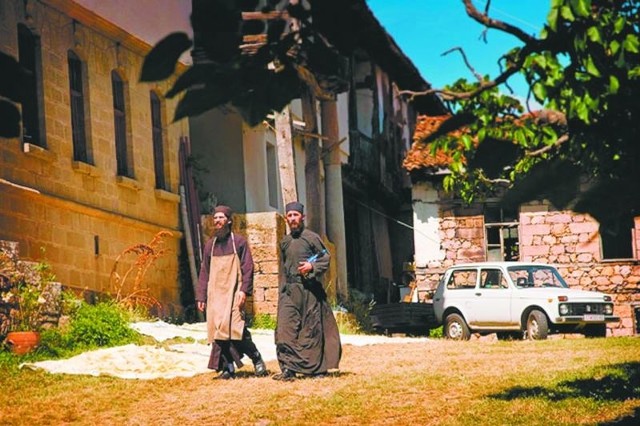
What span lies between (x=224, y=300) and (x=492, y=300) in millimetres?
10735

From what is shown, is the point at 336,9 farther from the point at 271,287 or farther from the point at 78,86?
the point at 271,287

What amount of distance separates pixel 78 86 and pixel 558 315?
→ 8.38m

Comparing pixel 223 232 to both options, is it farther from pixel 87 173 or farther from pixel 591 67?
pixel 591 67

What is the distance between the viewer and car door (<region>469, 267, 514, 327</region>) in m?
23.1

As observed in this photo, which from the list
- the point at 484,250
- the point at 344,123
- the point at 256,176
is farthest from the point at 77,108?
the point at 484,250

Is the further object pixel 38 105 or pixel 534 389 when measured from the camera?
pixel 534 389

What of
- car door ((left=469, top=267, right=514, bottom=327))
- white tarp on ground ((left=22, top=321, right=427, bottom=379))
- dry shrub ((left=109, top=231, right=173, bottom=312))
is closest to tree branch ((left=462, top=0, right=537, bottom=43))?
white tarp on ground ((left=22, top=321, right=427, bottom=379))

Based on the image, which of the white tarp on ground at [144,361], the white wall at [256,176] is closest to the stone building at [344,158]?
the white wall at [256,176]

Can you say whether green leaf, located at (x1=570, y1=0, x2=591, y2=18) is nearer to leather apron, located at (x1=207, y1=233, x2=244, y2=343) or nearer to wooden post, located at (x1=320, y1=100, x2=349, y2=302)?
leather apron, located at (x1=207, y1=233, x2=244, y2=343)

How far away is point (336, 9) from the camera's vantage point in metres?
2.85

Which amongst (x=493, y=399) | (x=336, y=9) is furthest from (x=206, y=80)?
(x=493, y=399)

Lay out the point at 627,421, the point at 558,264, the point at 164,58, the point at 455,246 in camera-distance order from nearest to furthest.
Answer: the point at 164,58 < the point at 627,421 < the point at 558,264 < the point at 455,246

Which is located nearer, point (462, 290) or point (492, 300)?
point (492, 300)

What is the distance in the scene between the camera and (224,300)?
523 inches
